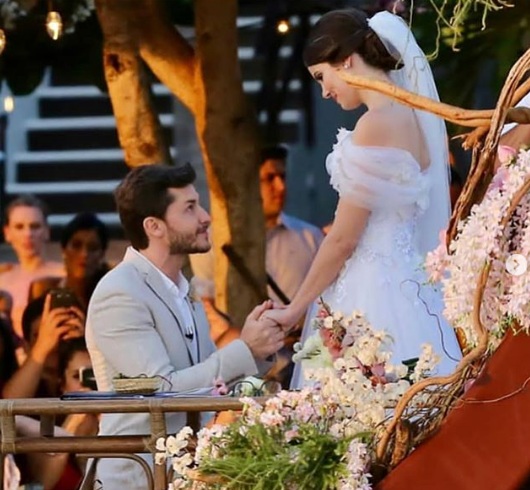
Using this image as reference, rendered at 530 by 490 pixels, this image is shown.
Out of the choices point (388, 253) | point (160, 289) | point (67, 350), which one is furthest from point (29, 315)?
point (388, 253)

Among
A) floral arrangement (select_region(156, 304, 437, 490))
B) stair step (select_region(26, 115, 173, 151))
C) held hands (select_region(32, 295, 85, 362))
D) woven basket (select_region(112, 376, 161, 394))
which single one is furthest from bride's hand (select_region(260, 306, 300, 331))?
stair step (select_region(26, 115, 173, 151))

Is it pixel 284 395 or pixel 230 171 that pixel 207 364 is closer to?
pixel 284 395

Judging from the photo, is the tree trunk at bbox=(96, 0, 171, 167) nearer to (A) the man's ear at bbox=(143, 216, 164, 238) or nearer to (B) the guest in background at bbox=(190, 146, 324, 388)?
(B) the guest in background at bbox=(190, 146, 324, 388)

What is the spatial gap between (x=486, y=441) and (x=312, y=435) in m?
0.35

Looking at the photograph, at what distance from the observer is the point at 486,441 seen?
257cm

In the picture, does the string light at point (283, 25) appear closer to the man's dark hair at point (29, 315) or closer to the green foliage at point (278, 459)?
the man's dark hair at point (29, 315)

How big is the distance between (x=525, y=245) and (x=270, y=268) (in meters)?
4.71

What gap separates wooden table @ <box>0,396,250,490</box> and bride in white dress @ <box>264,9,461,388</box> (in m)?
1.02

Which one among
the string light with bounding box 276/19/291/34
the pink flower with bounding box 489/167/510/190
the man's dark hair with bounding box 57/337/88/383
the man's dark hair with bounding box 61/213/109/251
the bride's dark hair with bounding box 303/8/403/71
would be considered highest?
the bride's dark hair with bounding box 303/8/403/71

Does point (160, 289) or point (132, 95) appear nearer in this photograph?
point (160, 289)

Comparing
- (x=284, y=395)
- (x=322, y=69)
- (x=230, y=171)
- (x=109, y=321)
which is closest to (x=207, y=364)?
(x=109, y=321)

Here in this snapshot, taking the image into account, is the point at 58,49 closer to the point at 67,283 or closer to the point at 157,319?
the point at 67,283

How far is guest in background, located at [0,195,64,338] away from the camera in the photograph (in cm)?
748

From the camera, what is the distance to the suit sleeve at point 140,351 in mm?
4418
